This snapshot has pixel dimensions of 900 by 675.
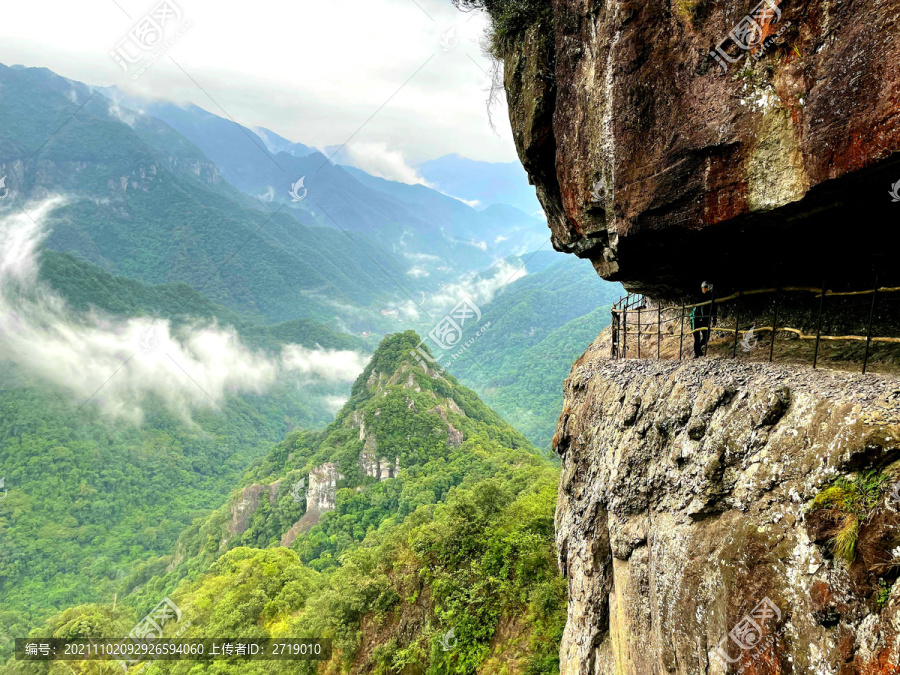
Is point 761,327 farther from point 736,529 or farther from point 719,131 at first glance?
point 736,529

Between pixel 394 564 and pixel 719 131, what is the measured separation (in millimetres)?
23722

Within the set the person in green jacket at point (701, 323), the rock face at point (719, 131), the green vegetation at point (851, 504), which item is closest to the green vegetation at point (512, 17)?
the rock face at point (719, 131)

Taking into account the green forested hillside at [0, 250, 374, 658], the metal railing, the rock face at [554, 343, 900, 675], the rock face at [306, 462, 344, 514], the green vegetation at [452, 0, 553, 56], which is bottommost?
the green forested hillside at [0, 250, 374, 658]

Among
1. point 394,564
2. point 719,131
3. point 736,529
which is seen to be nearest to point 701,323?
point 719,131

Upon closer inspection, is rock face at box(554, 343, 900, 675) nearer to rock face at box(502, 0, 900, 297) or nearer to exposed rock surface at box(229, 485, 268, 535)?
rock face at box(502, 0, 900, 297)

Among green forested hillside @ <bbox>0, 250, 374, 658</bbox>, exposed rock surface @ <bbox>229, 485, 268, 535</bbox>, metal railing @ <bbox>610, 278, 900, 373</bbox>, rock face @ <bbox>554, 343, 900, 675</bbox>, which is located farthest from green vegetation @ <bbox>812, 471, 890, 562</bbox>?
green forested hillside @ <bbox>0, 250, 374, 658</bbox>

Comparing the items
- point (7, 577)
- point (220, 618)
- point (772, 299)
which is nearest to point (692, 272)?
point (772, 299)

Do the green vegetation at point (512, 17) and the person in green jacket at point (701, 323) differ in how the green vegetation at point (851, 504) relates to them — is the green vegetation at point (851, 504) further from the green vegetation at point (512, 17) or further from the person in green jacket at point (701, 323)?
the green vegetation at point (512, 17)

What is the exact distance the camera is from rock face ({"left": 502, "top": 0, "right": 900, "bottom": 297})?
457 centimetres

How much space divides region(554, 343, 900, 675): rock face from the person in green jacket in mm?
801

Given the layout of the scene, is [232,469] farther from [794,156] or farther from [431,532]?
[794,156]

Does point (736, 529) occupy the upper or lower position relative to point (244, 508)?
upper

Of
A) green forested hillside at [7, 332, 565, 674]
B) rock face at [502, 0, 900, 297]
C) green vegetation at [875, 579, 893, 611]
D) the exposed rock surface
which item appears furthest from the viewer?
the exposed rock surface

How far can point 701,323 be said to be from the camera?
9.64 metres
